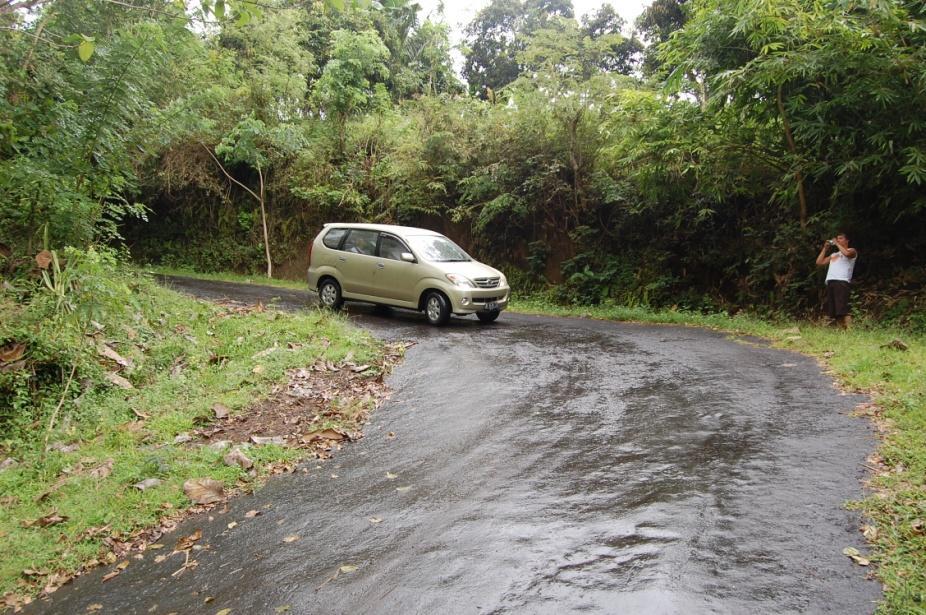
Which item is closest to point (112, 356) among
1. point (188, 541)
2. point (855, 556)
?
point (188, 541)

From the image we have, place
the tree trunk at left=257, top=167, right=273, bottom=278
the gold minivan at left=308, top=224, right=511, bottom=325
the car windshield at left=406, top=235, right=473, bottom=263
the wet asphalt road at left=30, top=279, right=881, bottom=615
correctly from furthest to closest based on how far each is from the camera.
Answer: the tree trunk at left=257, top=167, right=273, bottom=278 → the car windshield at left=406, top=235, right=473, bottom=263 → the gold minivan at left=308, top=224, right=511, bottom=325 → the wet asphalt road at left=30, top=279, right=881, bottom=615

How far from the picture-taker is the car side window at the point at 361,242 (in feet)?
42.3

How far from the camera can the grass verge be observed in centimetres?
342

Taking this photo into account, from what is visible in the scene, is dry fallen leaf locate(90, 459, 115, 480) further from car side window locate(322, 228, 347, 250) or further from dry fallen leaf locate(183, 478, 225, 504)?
car side window locate(322, 228, 347, 250)

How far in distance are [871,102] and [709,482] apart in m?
8.94

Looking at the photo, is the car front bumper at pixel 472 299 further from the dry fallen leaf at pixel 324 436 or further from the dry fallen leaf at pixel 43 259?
the dry fallen leaf at pixel 43 259

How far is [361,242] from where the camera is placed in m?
13.1

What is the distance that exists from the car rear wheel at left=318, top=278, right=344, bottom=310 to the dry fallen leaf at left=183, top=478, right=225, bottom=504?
8.29 meters

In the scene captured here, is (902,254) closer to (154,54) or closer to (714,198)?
(714,198)

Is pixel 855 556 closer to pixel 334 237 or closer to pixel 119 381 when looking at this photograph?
pixel 119 381

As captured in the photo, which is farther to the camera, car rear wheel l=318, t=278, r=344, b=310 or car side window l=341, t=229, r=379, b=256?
car rear wheel l=318, t=278, r=344, b=310

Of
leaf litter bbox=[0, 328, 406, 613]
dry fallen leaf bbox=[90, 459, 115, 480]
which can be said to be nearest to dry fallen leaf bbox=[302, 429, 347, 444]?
leaf litter bbox=[0, 328, 406, 613]

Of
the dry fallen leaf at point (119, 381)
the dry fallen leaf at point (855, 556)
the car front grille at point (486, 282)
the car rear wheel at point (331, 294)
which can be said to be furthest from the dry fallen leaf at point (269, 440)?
the car rear wheel at point (331, 294)

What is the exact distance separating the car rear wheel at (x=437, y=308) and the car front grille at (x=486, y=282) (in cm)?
68
